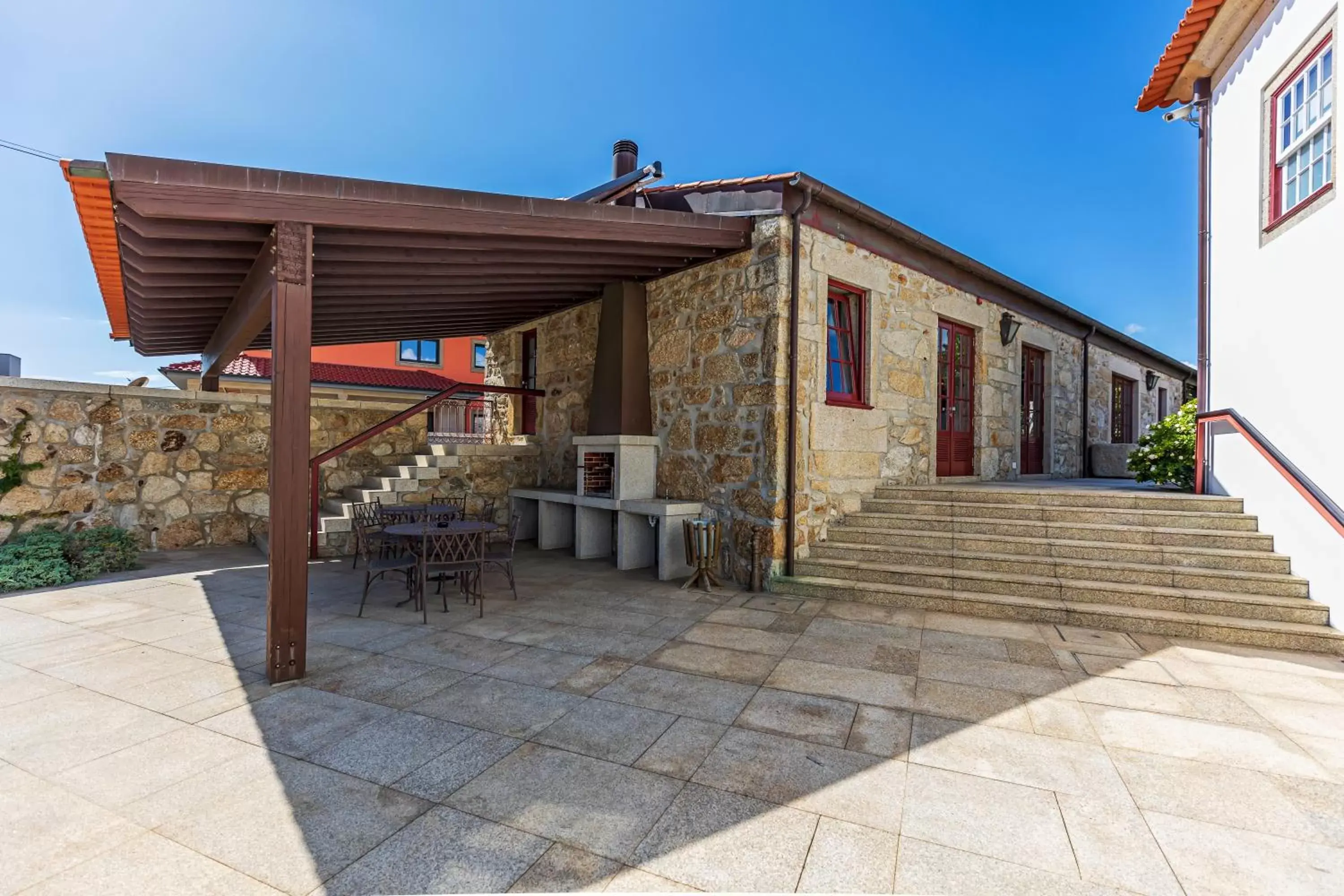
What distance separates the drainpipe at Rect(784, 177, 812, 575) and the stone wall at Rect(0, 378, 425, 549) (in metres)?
5.58

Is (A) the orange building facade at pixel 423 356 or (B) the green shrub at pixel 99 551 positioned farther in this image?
(A) the orange building facade at pixel 423 356

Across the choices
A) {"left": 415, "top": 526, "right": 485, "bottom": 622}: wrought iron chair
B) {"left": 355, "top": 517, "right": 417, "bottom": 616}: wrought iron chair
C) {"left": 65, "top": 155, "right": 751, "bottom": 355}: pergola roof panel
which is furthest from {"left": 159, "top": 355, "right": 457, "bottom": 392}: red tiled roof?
{"left": 415, "top": 526, "right": 485, "bottom": 622}: wrought iron chair

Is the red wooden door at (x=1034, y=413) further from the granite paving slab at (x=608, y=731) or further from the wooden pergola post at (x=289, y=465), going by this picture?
the wooden pergola post at (x=289, y=465)

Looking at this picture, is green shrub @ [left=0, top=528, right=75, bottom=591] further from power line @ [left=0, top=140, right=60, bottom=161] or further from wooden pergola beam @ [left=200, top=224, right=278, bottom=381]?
power line @ [left=0, top=140, right=60, bottom=161]

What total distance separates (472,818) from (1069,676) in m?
3.38

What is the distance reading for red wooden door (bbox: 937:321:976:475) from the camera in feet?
25.5

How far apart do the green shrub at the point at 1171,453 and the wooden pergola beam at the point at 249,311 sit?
8.30 metres

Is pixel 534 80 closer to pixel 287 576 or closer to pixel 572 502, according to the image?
pixel 572 502

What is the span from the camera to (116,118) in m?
8.34

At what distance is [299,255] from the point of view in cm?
352

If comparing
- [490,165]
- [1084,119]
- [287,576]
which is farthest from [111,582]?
[1084,119]

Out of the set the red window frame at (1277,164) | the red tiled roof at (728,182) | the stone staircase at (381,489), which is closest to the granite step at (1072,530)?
the red window frame at (1277,164)

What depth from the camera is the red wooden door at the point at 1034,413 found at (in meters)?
9.52

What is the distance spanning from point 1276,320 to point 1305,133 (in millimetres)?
1464
